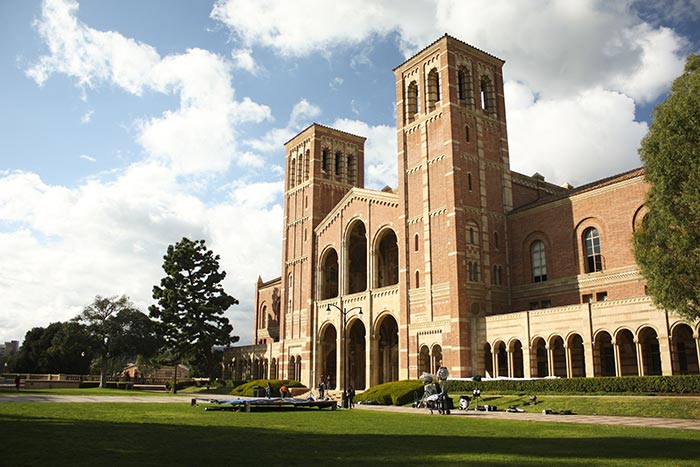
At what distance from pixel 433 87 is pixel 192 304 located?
32.7 metres

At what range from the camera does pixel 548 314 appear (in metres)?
36.2

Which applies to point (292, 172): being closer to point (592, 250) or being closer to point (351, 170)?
point (351, 170)

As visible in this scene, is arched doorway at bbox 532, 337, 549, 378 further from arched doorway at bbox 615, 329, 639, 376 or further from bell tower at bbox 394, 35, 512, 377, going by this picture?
arched doorway at bbox 615, 329, 639, 376

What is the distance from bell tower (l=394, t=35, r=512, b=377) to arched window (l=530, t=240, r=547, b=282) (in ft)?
7.02

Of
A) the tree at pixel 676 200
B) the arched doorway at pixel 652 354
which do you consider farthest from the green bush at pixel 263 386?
the tree at pixel 676 200

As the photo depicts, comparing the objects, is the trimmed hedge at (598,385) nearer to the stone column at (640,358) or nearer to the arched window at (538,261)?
the stone column at (640,358)

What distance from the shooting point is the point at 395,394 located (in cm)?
3647

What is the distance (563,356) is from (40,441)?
3284cm

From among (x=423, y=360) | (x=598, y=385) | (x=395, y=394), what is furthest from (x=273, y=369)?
(x=598, y=385)

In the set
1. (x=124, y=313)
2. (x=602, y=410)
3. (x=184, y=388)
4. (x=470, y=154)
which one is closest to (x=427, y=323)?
(x=470, y=154)

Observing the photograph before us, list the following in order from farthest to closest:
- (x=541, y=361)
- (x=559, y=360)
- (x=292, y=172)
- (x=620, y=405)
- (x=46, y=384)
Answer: (x=292, y=172) → (x=46, y=384) → (x=541, y=361) → (x=559, y=360) → (x=620, y=405)

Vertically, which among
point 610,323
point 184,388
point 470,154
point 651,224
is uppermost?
point 470,154

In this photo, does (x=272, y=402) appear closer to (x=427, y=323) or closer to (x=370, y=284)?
(x=427, y=323)

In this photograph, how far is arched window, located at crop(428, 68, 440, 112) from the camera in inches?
1845
